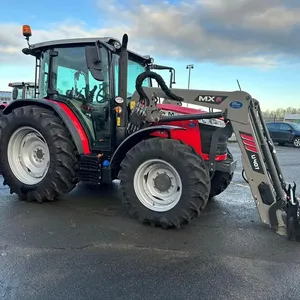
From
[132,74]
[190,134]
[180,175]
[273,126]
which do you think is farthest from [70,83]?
[273,126]

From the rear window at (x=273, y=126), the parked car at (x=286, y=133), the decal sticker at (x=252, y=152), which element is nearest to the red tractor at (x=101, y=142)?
the decal sticker at (x=252, y=152)

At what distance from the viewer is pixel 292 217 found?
3.59 m

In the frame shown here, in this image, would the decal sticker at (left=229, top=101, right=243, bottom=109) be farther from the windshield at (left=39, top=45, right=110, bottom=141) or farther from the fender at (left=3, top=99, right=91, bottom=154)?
the fender at (left=3, top=99, right=91, bottom=154)

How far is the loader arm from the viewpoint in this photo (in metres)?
3.69

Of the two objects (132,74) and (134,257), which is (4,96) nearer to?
(132,74)

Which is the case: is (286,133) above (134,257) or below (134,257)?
above

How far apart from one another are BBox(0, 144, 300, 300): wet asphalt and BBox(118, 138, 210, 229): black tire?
0.60ft

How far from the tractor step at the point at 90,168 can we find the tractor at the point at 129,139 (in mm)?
16

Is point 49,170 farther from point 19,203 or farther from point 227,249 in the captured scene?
point 227,249

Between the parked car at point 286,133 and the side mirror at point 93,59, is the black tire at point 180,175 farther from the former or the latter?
the parked car at point 286,133

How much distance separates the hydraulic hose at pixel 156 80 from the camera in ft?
14.4

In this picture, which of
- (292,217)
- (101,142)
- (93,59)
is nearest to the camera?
(292,217)

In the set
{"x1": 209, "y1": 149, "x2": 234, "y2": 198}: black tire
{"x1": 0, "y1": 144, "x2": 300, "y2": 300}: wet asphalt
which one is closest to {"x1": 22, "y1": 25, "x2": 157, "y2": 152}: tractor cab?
{"x1": 0, "y1": 144, "x2": 300, "y2": 300}: wet asphalt

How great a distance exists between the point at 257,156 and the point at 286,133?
18.0 metres
